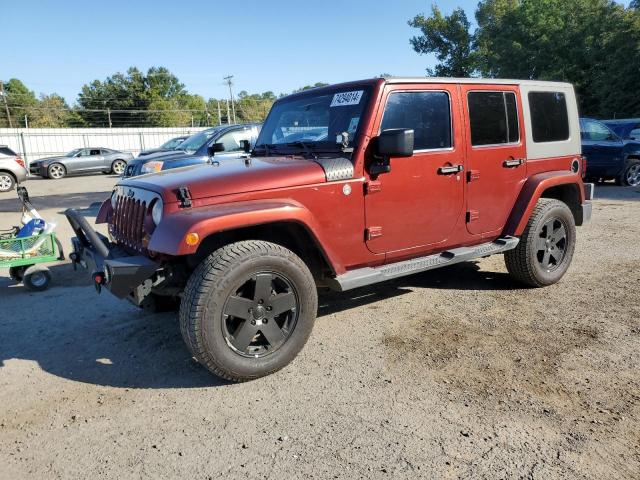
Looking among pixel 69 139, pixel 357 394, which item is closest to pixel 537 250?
pixel 357 394

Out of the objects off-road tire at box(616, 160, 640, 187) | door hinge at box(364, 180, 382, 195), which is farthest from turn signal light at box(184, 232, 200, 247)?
off-road tire at box(616, 160, 640, 187)

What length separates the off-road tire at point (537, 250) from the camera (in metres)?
4.76

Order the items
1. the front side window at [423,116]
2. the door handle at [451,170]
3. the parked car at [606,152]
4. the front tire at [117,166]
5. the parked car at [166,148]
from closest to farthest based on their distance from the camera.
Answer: the front side window at [423,116] < the door handle at [451,170] < the parked car at [166,148] < the parked car at [606,152] < the front tire at [117,166]

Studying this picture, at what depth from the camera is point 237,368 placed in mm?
3172

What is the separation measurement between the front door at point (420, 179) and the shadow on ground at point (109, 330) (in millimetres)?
1037

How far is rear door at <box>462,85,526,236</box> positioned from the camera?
4.32 metres

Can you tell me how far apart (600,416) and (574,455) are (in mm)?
458

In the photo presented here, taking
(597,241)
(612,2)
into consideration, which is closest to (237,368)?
(597,241)

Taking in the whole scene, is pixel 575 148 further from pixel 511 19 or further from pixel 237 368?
pixel 511 19

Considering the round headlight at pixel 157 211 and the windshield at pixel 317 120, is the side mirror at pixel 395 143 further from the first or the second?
the round headlight at pixel 157 211

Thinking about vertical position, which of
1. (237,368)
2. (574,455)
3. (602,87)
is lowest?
(574,455)

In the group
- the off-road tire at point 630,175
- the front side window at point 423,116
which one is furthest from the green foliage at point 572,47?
the front side window at point 423,116

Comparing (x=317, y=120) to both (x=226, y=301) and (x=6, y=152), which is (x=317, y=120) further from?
(x=6, y=152)

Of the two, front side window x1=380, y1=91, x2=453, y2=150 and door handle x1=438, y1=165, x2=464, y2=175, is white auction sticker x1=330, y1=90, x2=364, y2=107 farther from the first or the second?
door handle x1=438, y1=165, x2=464, y2=175
